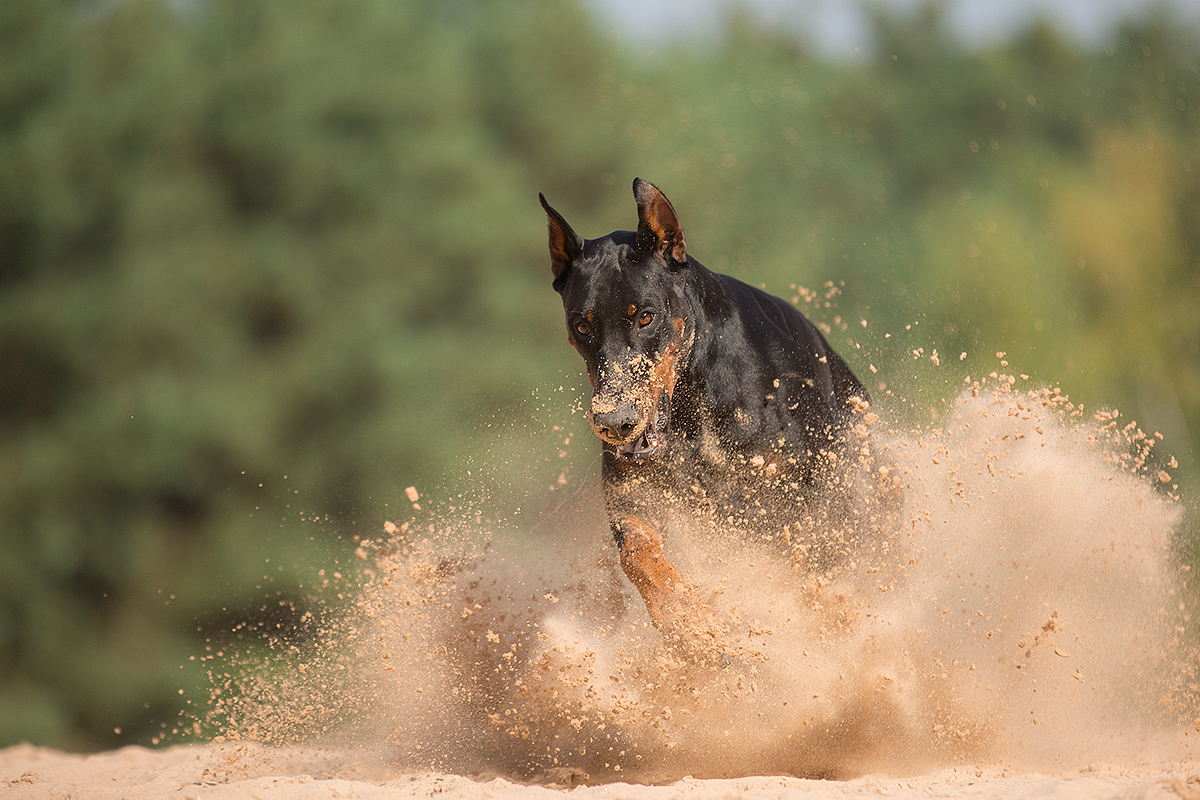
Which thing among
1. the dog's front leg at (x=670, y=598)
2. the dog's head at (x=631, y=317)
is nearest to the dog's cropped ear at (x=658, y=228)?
the dog's head at (x=631, y=317)

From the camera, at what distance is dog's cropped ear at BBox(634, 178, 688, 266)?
456 centimetres

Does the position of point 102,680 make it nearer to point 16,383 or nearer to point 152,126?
point 16,383

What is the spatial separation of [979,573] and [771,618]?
1.28m

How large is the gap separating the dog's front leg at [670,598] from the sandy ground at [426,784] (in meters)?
0.56

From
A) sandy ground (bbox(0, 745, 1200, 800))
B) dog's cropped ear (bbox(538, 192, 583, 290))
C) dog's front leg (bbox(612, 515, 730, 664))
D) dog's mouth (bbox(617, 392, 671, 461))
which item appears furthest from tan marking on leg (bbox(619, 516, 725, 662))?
dog's cropped ear (bbox(538, 192, 583, 290))

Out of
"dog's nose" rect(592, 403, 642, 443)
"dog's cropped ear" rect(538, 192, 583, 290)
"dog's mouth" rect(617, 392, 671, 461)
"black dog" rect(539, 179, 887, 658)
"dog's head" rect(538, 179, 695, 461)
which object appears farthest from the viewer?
"dog's cropped ear" rect(538, 192, 583, 290)

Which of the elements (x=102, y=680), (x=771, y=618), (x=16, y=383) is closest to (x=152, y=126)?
(x=16, y=383)

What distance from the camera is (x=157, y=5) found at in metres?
13.5

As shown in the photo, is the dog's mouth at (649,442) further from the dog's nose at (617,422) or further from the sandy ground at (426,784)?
the sandy ground at (426,784)

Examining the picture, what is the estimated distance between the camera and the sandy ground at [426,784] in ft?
12.5

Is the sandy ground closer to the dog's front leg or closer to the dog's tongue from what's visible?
the dog's front leg

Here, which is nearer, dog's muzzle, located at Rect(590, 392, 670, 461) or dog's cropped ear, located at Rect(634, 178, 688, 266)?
dog's muzzle, located at Rect(590, 392, 670, 461)

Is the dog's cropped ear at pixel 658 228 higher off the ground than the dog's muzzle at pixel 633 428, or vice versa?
the dog's cropped ear at pixel 658 228

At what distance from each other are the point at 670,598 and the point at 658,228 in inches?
Answer: 63.7
